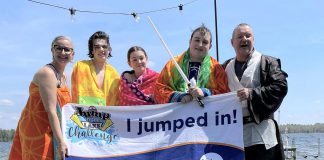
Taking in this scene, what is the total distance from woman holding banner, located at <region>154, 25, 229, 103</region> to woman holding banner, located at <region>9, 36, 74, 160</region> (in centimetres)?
106

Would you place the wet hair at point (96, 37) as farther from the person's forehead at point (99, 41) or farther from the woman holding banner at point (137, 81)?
the woman holding banner at point (137, 81)

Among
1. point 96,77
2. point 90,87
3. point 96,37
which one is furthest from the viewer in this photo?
point 96,37

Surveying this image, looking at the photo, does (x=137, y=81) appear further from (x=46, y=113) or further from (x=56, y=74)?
(x=46, y=113)

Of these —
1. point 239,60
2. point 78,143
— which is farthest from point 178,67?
point 78,143

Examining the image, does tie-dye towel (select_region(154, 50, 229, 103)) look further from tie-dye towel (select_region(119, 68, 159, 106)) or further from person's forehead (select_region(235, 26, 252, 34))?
person's forehead (select_region(235, 26, 252, 34))

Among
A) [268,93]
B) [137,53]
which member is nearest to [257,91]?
[268,93]

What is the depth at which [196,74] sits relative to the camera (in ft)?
15.8

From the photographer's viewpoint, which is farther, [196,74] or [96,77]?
[96,77]

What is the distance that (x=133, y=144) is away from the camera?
475 centimetres

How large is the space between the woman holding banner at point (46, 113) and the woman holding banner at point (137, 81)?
2.82ft

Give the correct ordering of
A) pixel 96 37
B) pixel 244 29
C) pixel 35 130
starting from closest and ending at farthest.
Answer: pixel 35 130 → pixel 244 29 → pixel 96 37

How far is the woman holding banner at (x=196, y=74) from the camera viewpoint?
15.5ft

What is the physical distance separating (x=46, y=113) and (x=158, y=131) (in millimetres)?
1190

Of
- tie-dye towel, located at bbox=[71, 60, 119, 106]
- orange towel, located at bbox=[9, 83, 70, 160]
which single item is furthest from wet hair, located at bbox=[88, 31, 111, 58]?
orange towel, located at bbox=[9, 83, 70, 160]
